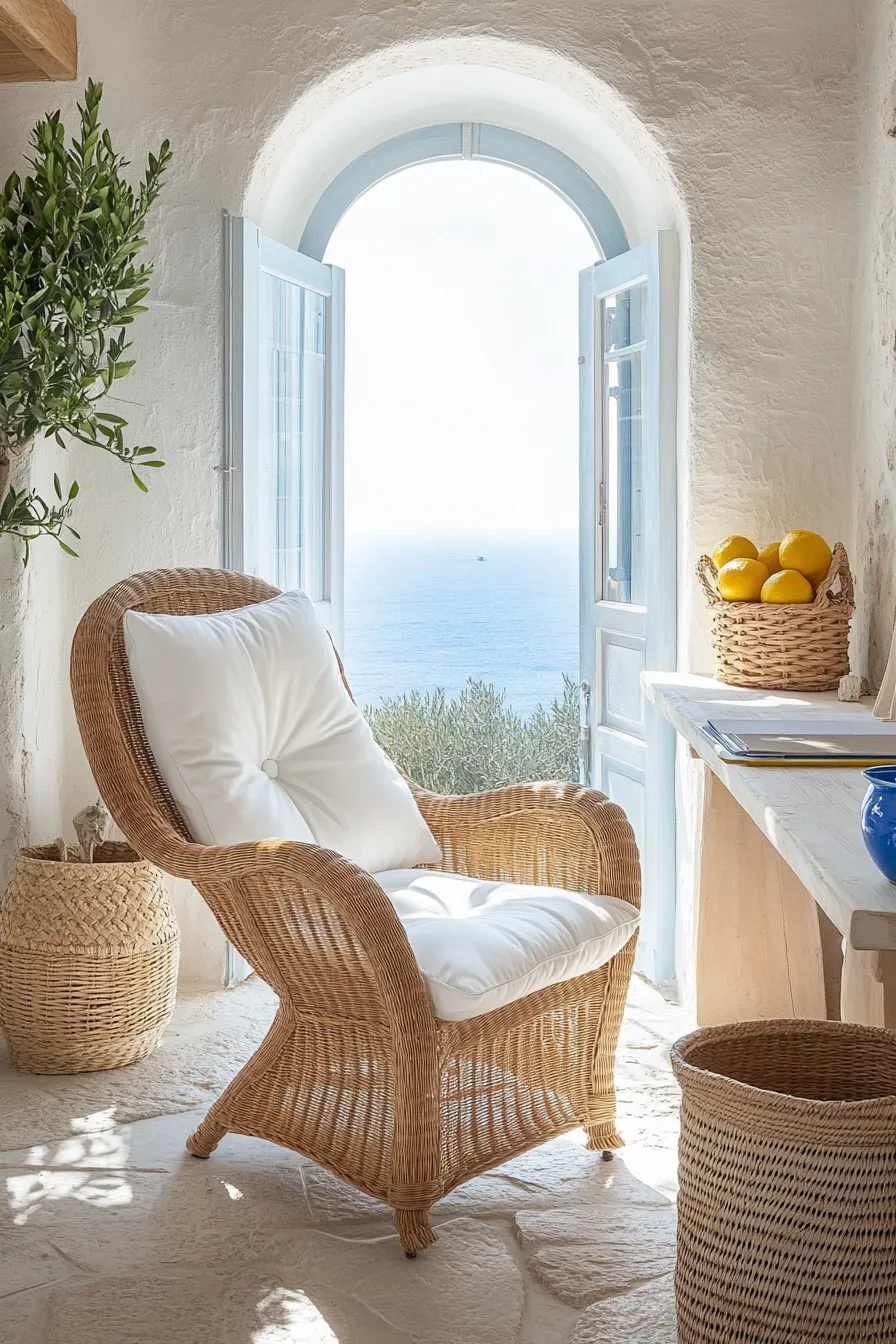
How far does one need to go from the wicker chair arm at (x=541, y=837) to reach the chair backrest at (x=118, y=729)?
521 mm

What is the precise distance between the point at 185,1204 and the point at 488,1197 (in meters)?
0.48

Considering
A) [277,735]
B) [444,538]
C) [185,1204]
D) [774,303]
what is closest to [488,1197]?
[185,1204]

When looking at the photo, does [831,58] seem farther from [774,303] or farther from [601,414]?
[601,414]

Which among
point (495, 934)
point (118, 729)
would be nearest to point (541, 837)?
point (495, 934)

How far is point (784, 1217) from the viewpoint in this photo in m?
1.28

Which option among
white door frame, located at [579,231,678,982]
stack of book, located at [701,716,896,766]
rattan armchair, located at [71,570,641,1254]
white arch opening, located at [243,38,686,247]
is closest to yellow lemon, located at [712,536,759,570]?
white door frame, located at [579,231,678,982]

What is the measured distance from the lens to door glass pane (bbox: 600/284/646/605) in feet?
10.2

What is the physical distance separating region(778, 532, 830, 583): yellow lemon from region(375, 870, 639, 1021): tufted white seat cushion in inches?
32.5

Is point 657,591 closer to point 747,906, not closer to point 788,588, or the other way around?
point 788,588

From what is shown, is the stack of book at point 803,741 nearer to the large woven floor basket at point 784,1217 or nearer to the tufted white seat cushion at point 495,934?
the tufted white seat cushion at point 495,934

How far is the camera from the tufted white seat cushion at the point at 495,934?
1.77 meters

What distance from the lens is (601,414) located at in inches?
130

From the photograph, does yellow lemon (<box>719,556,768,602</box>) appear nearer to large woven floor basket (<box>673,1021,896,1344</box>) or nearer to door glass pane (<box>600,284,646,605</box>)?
door glass pane (<box>600,284,646,605</box>)

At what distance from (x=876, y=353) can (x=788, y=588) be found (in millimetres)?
608
